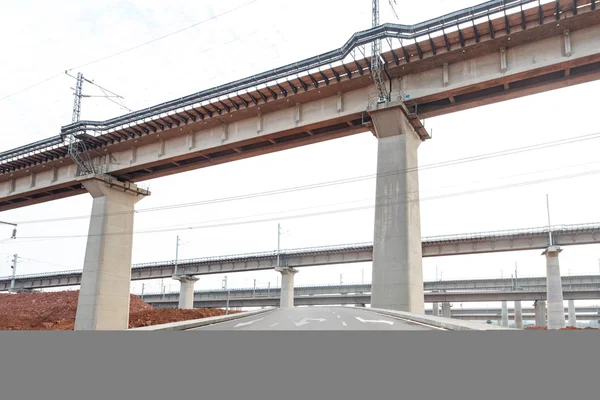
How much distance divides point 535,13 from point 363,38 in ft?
29.8

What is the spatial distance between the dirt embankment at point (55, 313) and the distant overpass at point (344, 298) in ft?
129

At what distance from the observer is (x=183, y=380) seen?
542 cm

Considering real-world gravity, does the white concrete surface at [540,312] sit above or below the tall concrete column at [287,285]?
below

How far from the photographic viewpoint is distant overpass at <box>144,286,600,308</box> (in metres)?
87.9

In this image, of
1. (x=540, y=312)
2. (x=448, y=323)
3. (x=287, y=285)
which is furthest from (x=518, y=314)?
(x=448, y=323)

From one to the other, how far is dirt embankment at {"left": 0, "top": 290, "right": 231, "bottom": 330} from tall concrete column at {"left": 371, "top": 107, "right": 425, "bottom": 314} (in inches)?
907

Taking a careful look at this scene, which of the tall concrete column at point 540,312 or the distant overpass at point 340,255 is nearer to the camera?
the distant overpass at point 340,255

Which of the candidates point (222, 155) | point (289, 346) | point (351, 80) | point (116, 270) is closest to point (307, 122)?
point (351, 80)

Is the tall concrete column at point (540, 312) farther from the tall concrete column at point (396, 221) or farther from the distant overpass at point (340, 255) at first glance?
the tall concrete column at point (396, 221)

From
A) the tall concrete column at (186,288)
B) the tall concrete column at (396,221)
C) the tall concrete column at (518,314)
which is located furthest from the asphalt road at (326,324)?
the tall concrete column at (518,314)

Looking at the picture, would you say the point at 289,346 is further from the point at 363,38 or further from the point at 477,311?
the point at 477,311

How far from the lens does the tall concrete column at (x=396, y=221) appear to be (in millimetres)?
27281

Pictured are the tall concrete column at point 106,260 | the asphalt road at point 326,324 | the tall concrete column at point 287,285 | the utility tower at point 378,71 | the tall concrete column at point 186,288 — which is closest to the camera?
the asphalt road at point 326,324

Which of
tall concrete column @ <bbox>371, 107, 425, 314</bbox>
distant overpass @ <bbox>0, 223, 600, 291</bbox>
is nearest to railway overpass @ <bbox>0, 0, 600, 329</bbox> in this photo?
tall concrete column @ <bbox>371, 107, 425, 314</bbox>
